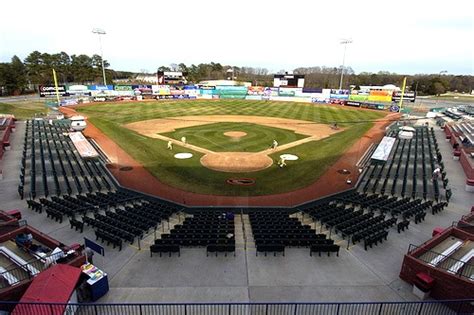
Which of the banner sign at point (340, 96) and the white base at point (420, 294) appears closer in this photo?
the white base at point (420, 294)

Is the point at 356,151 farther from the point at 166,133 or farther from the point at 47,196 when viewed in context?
the point at 47,196

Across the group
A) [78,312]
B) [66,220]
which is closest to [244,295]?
[78,312]

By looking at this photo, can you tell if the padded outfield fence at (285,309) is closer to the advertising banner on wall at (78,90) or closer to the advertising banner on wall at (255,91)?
the advertising banner on wall at (78,90)

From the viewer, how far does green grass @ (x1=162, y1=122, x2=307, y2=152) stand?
3950cm

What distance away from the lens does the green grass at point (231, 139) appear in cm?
3950

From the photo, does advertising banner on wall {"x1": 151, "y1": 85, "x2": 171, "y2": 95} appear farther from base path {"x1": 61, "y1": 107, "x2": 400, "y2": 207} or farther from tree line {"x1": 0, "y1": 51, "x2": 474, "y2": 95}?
base path {"x1": 61, "y1": 107, "x2": 400, "y2": 207}

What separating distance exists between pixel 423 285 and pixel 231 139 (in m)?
33.4

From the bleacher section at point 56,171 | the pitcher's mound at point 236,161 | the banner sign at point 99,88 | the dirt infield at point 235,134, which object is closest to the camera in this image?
the bleacher section at point 56,171

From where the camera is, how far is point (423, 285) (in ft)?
40.5

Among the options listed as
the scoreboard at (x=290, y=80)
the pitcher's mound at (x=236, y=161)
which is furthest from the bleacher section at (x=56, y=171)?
the scoreboard at (x=290, y=80)

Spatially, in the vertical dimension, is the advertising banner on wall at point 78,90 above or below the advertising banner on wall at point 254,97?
above

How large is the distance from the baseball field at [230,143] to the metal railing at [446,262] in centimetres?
1307

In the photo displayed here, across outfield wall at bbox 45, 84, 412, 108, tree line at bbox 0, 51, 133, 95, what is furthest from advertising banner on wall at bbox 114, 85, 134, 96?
tree line at bbox 0, 51, 133, 95

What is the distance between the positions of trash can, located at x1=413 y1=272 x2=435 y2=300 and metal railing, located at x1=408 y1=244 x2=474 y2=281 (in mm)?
908
